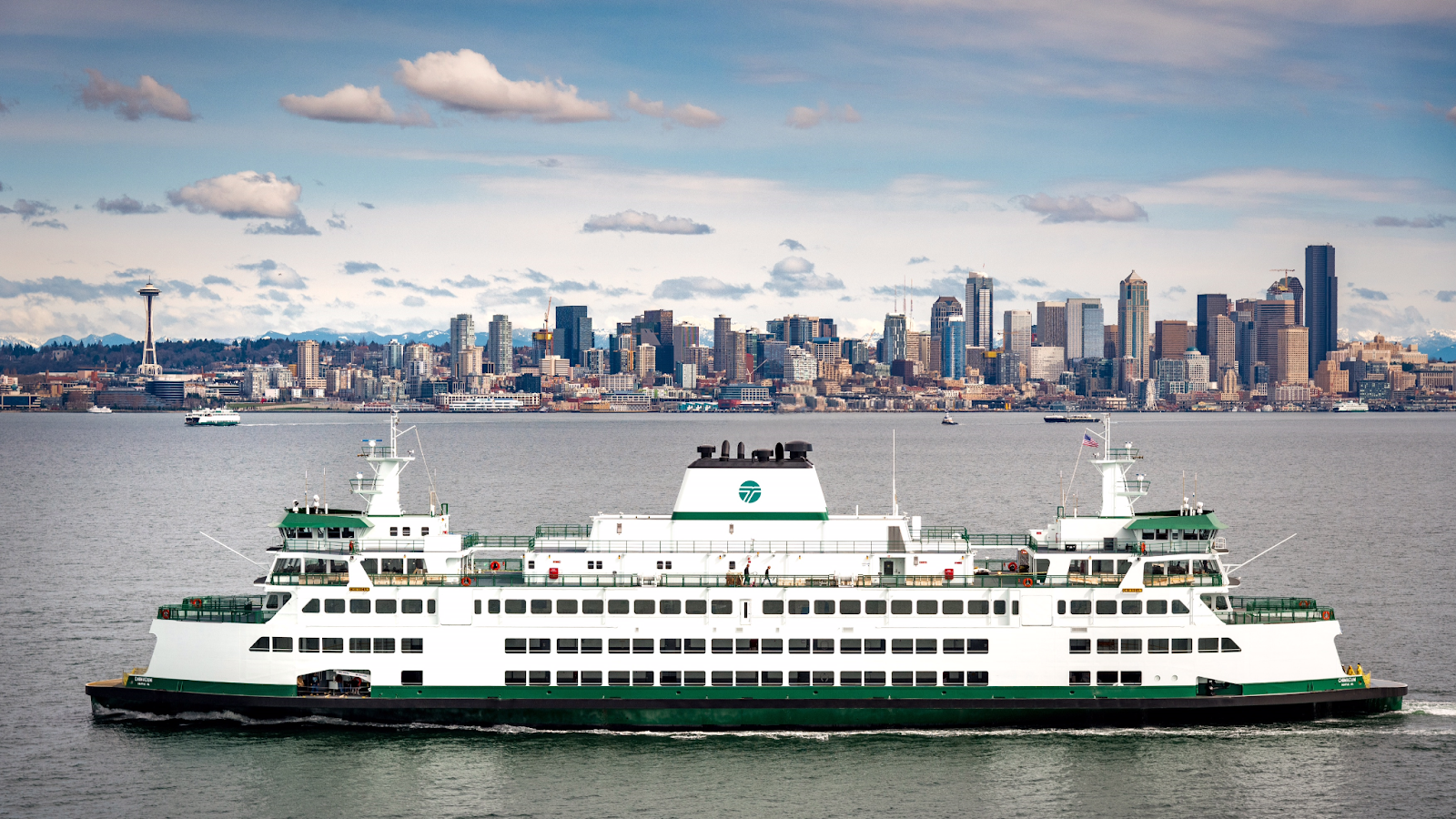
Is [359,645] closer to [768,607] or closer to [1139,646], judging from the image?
[768,607]

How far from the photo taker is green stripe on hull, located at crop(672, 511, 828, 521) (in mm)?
Result: 32938

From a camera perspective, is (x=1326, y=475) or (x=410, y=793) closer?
(x=410, y=793)

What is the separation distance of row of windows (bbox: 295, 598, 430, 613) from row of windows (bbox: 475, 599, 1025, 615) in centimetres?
119

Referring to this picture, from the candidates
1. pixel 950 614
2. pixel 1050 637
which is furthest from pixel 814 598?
pixel 1050 637

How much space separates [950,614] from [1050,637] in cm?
231

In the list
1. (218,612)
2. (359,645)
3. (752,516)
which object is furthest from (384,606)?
(752,516)

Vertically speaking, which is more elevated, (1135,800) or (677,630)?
(677,630)

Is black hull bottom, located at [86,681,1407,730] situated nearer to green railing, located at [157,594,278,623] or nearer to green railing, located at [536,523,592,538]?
green railing, located at [157,594,278,623]

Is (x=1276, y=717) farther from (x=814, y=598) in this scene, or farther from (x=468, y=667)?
(x=468, y=667)

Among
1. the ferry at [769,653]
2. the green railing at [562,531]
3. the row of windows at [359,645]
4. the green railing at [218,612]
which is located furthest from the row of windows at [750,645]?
the green railing at [218,612]

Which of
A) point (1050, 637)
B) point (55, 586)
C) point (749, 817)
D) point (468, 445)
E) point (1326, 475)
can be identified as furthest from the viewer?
point (468, 445)

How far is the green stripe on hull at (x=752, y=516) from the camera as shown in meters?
32.9

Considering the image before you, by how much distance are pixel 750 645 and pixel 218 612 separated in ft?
41.2

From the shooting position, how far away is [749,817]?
85.5 ft
